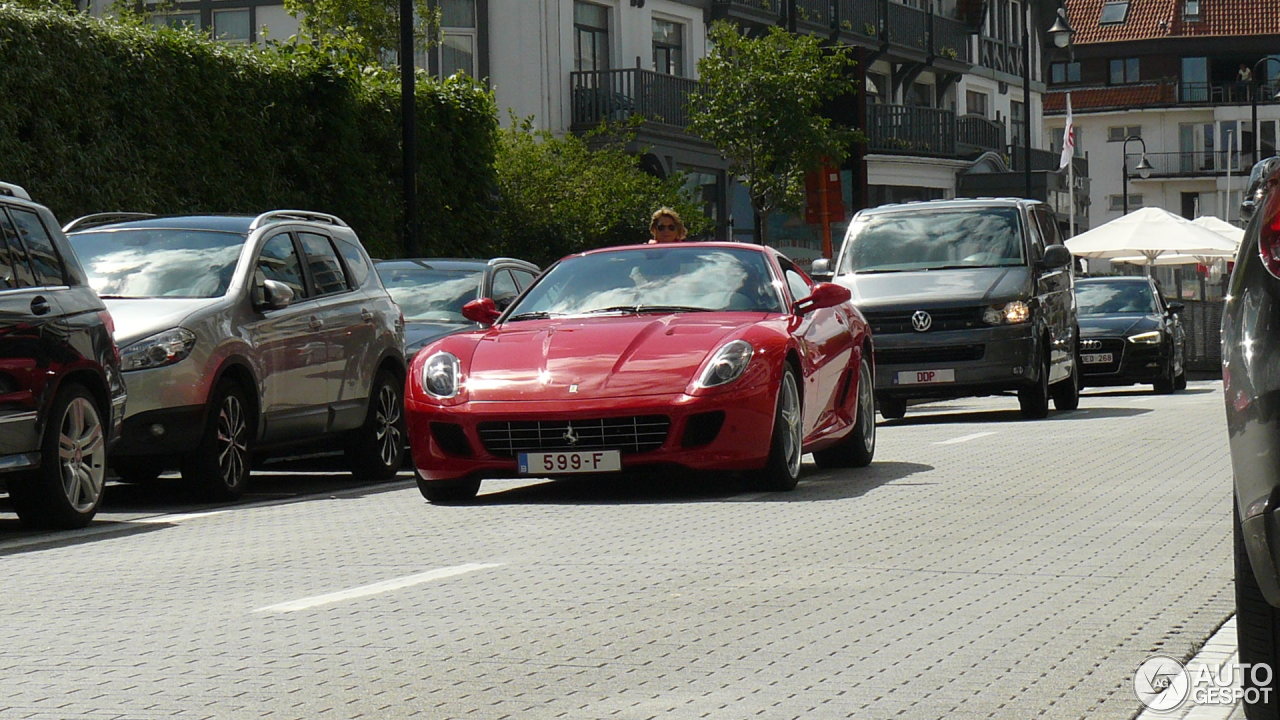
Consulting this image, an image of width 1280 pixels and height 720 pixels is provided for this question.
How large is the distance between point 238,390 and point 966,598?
658cm

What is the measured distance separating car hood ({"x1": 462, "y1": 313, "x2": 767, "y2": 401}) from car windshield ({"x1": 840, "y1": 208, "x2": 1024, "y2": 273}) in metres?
9.47

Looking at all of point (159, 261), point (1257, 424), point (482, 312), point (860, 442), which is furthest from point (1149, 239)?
point (1257, 424)

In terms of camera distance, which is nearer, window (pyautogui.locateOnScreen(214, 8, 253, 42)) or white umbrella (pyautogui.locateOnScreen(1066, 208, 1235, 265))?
window (pyautogui.locateOnScreen(214, 8, 253, 42))

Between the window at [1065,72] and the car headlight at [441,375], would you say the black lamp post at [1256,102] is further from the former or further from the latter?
the car headlight at [441,375]

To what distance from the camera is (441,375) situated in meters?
12.1

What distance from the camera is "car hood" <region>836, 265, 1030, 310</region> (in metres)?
20.9

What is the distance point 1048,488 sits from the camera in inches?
488

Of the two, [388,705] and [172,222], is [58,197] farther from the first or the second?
[388,705]

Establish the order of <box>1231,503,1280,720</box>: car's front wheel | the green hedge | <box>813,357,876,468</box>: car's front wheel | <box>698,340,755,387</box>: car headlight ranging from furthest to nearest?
the green hedge
<box>813,357,876,468</box>: car's front wheel
<box>698,340,755,387</box>: car headlight
<box>1231,503,1280,720</box>: car's front wheel

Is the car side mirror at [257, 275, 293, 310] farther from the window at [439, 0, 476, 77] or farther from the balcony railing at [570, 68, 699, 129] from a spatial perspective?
the window at [439, 0, 476, 77]

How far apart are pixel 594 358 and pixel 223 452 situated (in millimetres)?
2543

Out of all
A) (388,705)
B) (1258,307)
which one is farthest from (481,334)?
(1258,307)

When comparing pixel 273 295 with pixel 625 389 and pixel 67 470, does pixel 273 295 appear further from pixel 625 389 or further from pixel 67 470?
pixel 625 389
